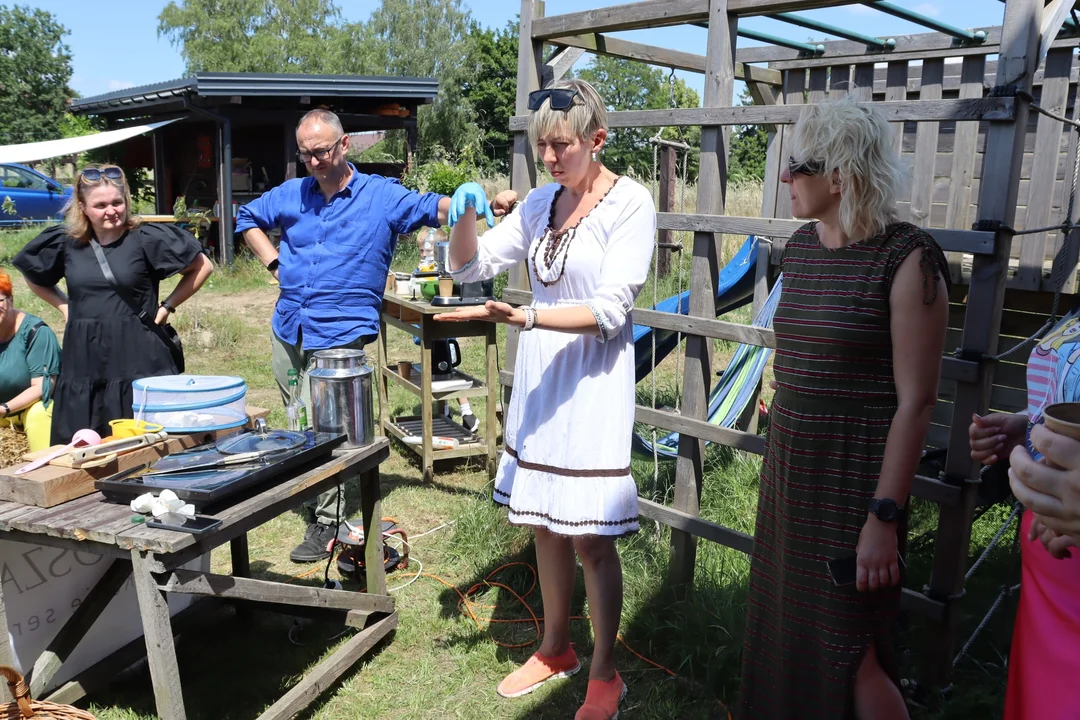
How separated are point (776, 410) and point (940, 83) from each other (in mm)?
3470

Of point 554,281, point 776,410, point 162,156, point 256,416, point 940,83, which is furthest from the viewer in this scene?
point 162,156

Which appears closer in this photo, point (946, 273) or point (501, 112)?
point (946, 273)

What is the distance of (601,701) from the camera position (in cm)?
256

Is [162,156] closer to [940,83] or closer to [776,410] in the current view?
[940,83]

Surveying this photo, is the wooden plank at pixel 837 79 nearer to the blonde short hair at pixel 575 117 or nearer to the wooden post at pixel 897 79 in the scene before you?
the wooden post at pixel 897 79

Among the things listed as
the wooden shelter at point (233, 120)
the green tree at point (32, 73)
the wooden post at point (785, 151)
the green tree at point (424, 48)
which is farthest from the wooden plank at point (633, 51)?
the green tree at point (32, 73)

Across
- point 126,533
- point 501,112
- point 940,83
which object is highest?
point 501,112

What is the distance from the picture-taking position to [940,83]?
4594 millimetres

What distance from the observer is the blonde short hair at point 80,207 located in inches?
127

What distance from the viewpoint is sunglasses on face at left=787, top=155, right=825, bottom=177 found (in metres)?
1.84

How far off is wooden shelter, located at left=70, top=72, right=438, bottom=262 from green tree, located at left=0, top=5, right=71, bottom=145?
27.8 m

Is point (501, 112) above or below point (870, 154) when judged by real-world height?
above

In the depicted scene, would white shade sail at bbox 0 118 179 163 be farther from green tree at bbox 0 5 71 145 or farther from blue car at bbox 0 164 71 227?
green tree at bbox 0 5 71 145

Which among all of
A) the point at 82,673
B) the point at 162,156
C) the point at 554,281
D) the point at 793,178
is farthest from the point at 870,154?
the point at 162,156
